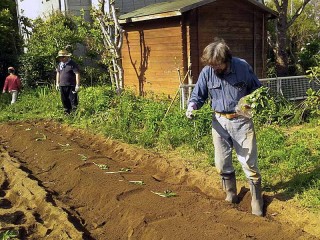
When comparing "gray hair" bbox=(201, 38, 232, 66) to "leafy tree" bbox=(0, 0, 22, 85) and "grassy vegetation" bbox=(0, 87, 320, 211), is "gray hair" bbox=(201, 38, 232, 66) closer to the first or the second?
"grassy vegetation" bbox=(0, 87, 320, 211)

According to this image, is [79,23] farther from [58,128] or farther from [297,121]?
[297,121]

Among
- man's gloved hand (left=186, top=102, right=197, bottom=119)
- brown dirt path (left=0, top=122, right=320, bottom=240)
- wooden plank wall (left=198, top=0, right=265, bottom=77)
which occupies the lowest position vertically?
brown dirt path (left=0, top=122, right=320, bottom=240)

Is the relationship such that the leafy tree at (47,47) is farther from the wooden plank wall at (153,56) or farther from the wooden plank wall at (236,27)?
the wooden plank wall at (236,27)

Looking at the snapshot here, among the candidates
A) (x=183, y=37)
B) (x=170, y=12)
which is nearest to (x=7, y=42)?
(x=170, y=12)

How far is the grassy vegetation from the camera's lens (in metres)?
5.18

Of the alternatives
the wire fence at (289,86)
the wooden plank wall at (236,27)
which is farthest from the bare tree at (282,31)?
the wire fence at (289,86)

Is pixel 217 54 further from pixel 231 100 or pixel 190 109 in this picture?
pixel 190 109

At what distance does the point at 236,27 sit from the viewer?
11.4 metres

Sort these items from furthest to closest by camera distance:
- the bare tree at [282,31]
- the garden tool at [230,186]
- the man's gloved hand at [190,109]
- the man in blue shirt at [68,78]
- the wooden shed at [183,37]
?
the bare tree at [282,31] < the wooden shed at [183,37] < the man in blue shirt at [68,78] < the garden tool at [230,186] < the man's gloved hand at [190,109]

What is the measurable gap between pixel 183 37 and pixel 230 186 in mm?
6281

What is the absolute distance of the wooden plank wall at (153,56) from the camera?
1080cm

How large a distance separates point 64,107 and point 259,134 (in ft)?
19.4

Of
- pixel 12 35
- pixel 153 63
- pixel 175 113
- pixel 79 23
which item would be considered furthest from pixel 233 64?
pixel 12 35

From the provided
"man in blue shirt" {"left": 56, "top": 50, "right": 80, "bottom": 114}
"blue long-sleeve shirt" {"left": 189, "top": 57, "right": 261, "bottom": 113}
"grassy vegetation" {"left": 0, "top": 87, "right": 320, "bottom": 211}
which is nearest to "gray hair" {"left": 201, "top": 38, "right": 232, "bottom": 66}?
"blue long-sleeve shirt" {"left": 189, "top": 57, "right": 261, "bottom": 113}
